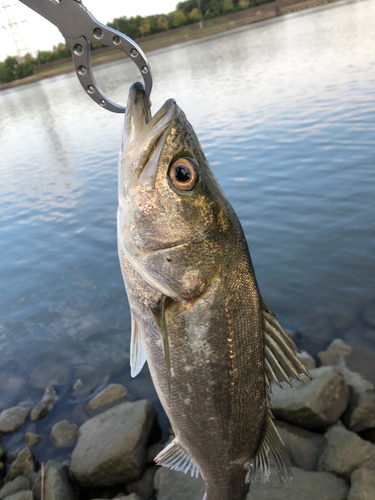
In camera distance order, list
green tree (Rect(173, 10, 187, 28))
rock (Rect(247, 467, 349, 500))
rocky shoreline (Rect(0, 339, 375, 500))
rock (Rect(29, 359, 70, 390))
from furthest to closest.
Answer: green tree (Rect(173, 10, 187, 28)) → rock (Rect(29, 359, 70, 390)) → rocky shoreline (Rect(0, 339, 375, 500)) → rock (Rect(247, 467, 349, 500))

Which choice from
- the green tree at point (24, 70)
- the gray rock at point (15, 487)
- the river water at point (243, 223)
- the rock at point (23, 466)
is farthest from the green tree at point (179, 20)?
the gray rock at point (15, 487)

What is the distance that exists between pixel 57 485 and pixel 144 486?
1.01 meters

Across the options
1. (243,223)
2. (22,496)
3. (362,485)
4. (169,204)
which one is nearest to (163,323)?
(169,204)

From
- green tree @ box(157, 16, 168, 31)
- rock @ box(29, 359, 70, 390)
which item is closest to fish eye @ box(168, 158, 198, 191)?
rock @ box(29, 359, 70, 390)

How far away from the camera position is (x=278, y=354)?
8.52ft

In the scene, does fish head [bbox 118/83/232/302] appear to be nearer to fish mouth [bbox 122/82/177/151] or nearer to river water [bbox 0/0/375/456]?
fish mouth [bbox 122/82/177/151]

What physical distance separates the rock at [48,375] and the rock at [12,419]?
58cm

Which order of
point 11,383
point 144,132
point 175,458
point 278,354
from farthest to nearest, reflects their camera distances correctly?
point 11,383 → point 175,458 → point 278,354 → point 144,132

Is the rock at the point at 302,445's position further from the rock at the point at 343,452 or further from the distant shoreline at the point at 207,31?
the distant shoreline at the point at 207,31

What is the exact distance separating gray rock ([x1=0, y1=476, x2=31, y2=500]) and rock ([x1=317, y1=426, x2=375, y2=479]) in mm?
3524

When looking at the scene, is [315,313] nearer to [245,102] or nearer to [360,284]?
[360,284]

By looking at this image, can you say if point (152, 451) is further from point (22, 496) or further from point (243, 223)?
point (243, 223)

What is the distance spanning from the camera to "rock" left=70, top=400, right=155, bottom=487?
16.1ft

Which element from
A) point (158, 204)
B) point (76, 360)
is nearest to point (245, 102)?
point (76, 360)
